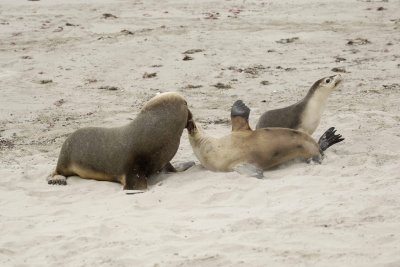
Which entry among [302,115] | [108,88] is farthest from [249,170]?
[108,88]

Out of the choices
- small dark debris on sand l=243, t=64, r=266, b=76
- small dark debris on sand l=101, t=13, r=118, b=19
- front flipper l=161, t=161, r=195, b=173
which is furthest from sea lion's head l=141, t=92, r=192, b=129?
small dark debris on sand l=101, t=13, r=118, b=19

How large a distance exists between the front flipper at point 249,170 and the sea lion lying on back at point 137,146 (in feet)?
1.81

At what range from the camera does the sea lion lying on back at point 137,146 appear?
214 inches

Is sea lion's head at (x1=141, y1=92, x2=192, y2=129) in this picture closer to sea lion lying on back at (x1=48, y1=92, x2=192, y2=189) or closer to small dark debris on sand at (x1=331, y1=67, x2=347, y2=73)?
sea lion lying on back at (x1=48, y1=92, x2=192, y2=189)

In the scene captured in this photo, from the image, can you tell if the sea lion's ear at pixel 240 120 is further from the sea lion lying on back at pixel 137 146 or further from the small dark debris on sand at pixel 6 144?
the small dark debris on sand at pixel 6 144

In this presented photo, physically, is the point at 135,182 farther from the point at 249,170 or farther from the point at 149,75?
the point at 149,75

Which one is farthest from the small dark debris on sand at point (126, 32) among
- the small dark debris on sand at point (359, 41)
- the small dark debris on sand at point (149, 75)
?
the small dark debris on sand at point (359, 41)

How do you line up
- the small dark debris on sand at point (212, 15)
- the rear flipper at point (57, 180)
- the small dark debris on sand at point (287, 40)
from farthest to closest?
the small dark debris on sand at point (212, 15) < the small dark debris on sand at point (287, 40) < the rear flipper at point (57, 180)

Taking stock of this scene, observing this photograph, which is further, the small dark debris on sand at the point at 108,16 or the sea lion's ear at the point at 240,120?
the small dark debris on sand at the point at 108,16

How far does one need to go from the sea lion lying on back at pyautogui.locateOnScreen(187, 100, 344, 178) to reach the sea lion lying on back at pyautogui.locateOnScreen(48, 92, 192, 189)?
0.91 ft

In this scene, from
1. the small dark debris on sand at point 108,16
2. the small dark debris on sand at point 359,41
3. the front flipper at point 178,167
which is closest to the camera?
the front flipper at point 178,167

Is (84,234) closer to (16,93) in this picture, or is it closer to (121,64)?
(16,93)

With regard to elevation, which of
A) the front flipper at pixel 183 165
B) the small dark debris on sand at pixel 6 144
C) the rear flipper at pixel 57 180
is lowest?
the small dark debris on sand at pixel 6 144

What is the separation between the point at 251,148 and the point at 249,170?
245 mm
